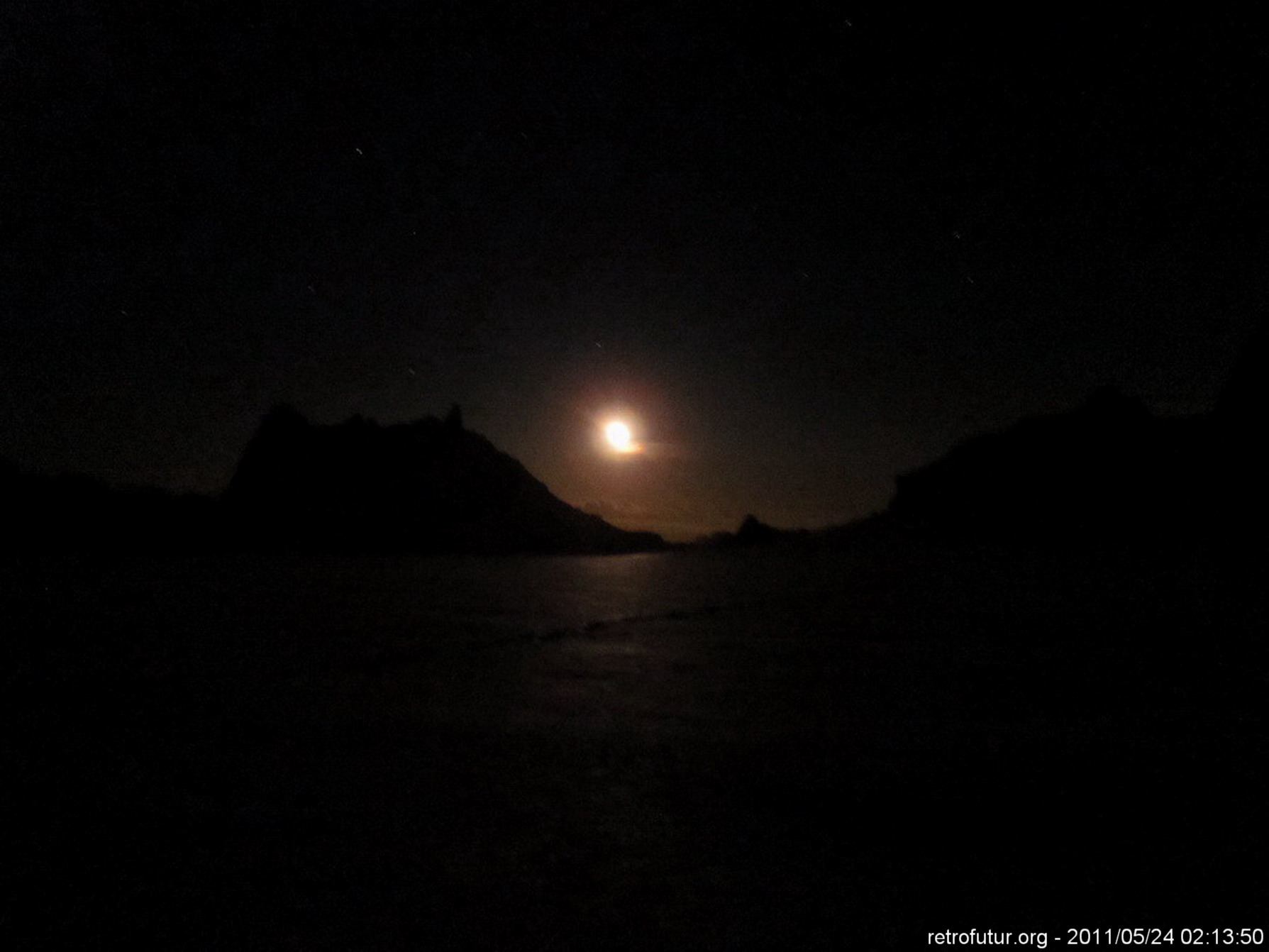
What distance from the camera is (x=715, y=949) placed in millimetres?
2852

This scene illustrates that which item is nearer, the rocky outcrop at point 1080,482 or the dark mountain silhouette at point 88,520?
the dark mountain silhouette at point 88,520

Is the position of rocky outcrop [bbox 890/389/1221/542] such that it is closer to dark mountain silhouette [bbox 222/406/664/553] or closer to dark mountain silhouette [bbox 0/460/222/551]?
dark mountain silhouette [bbox 222/406/664/553]

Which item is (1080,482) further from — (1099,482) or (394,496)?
(394,496)

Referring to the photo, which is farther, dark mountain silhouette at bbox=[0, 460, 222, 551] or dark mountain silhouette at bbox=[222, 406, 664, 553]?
dark mountain silhouette at bbox=[222, 406, 664, 553]

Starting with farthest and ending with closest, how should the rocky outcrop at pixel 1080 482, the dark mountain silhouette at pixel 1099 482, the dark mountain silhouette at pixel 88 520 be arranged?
1. the rocky outcrop at pixel 1080 482
2. the dark mountain silhouette at pixel 1099 482
3. the dark mountain silhouette at pixel 88 520

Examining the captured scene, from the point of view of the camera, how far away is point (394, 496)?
131 m

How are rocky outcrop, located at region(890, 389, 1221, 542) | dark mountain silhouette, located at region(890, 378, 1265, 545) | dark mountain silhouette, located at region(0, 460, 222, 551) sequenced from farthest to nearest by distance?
rocky outcrop, located at region(890, 389, 1221, 542) → dark mountain silhouette, located at region(890, 378, 1265, 545) → dark mountain silhouette, located at region(0, 460, 222, 551)

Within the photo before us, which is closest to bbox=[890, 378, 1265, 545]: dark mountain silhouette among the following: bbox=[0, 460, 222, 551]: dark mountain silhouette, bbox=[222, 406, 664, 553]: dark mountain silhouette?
bbox=[222, 406, 664, 553]: dark mountain silhouette

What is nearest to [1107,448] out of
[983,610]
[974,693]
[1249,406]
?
[1249,406]

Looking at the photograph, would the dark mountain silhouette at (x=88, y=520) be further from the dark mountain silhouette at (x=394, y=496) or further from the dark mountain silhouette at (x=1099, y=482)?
the dark mountain silhouette at (x=1099, y=482)

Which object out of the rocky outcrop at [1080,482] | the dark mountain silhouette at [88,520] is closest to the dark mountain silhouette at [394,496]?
the dark mountain silhouette at [88,520]

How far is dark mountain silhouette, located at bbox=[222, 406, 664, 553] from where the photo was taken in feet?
370

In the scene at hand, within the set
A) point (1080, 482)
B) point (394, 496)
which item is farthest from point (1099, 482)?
point (394, 496)

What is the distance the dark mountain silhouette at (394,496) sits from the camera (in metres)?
113
